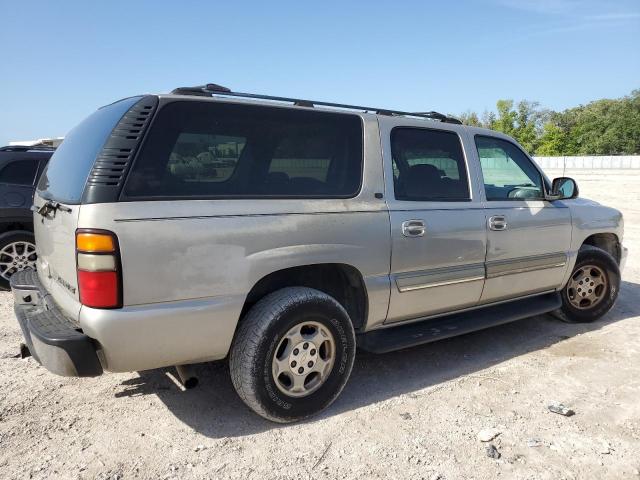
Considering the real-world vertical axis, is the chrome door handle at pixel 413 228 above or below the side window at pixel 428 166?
below

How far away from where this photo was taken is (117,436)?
2.90 metres

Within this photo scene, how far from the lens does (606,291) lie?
504cm

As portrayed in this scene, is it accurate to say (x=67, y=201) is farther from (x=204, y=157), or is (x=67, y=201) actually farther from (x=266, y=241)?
(x=266, y=241)

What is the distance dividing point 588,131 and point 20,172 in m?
67.5

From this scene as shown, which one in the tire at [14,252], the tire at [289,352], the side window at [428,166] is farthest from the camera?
the tire at [14,252]

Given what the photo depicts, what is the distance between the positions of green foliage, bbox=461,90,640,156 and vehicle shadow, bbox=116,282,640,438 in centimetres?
→ 5360

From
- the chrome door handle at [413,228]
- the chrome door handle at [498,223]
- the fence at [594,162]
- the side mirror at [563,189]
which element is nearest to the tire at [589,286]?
the side mirror at [563,189]

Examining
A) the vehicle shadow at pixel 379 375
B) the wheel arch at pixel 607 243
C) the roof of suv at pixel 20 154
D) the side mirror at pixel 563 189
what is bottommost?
the vehicle shadow at pixel 379 375

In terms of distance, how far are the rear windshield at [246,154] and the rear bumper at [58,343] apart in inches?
30.3

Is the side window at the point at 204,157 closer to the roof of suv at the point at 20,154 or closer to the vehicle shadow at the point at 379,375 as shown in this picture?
the vehicle shadow at the point at 379,375

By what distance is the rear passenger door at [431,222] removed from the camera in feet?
11.3

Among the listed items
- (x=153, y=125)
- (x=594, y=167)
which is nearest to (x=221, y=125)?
(x=153, y=125)

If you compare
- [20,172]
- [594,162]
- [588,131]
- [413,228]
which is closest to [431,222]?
[413,228]

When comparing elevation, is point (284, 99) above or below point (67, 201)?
above
